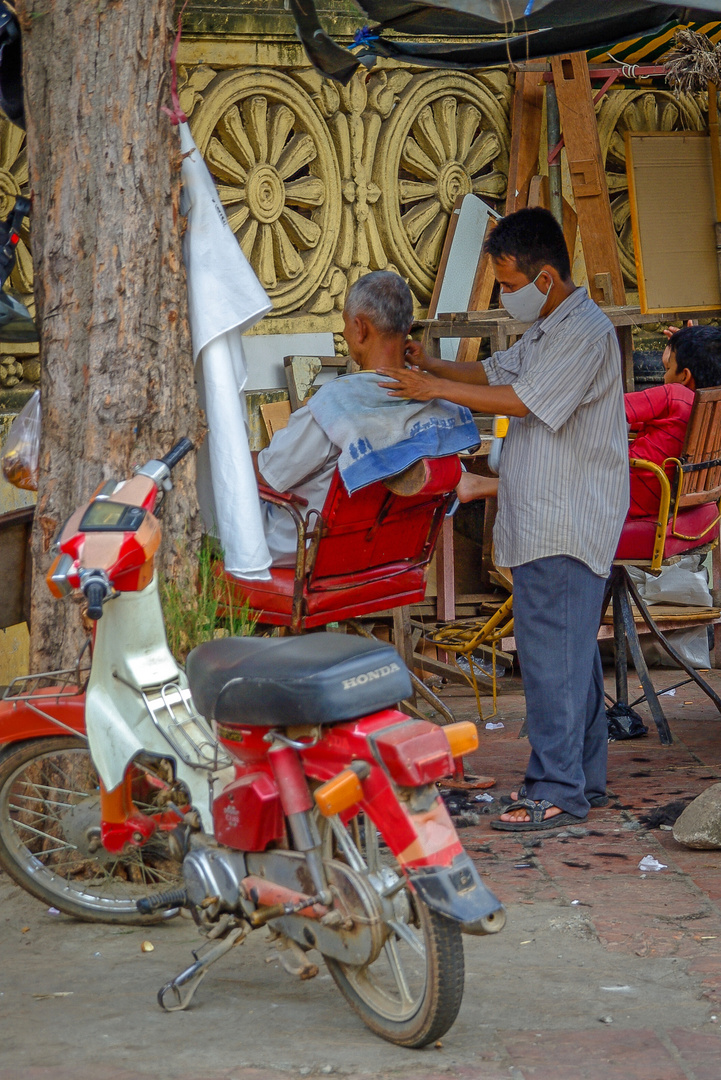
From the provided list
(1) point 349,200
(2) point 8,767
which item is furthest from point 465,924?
(1) point 349,200

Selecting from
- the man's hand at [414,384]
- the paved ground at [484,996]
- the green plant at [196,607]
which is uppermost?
the man's hand at [414,384]

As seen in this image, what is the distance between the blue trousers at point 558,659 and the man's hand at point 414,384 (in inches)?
23.9

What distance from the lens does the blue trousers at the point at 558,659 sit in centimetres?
386

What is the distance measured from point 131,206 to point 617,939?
7.35 ft

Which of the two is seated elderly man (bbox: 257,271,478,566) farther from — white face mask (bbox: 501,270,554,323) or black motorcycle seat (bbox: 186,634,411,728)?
black motorcycle seat (bbox: 186,634,411,728)

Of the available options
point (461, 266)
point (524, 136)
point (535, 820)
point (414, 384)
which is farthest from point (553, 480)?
point (524, 136)

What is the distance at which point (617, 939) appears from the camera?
118 inches

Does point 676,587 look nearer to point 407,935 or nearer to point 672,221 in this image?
point 672,221

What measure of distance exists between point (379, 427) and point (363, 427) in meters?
0.05

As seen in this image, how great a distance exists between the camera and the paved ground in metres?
2.38

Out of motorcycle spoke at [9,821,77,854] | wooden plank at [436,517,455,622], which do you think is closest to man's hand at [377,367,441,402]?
motorcycle spoke at [9,821,77,854]

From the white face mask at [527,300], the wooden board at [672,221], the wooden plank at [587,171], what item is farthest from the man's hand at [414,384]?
the wooden board at [672,221]

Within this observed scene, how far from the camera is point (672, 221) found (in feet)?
22.2

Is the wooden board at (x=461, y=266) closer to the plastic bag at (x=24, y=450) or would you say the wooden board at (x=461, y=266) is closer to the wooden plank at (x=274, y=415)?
the wooden plank at (x=274, y=415)
